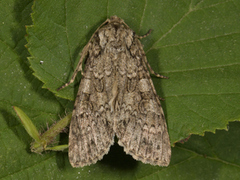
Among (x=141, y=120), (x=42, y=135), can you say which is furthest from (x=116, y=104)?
(x=42, y=135)

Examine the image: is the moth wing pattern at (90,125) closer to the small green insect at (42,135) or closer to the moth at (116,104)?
the moth at (116,104)

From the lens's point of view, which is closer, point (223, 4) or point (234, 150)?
point (223, 4)

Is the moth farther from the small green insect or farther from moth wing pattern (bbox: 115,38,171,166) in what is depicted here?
the small green insect

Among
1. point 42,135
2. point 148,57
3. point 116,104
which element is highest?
point 148,57

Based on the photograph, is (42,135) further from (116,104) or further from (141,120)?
(141,120)

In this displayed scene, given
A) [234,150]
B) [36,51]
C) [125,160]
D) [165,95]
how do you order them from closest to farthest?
1. [36,51]
2. [165,95]
3. [125,160]
4. [234,150]

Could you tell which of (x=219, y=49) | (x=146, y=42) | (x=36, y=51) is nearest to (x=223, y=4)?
(x=219, y=49)

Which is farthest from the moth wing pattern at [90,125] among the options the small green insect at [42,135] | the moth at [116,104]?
the small green insect at [42,135]

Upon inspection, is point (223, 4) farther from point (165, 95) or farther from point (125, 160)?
point (125, 160)
